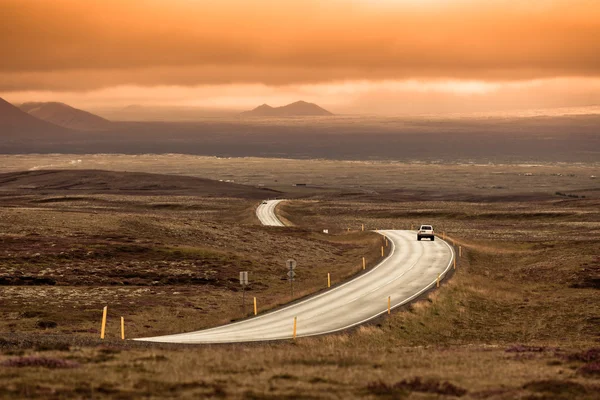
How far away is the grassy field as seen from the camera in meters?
24.1

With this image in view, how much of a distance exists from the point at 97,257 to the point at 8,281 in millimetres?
13228

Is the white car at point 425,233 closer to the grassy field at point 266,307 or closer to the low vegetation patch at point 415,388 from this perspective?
the grassy field at point 266,307

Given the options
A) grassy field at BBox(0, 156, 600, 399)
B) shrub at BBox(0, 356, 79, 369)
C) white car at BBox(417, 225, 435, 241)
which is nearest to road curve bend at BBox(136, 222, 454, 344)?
grassy field at BBox(0, 156, 600, 399)

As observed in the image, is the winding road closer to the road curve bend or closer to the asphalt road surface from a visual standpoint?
the road curve bend

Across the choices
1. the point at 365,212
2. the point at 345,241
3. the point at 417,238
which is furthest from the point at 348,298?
the point at 365,212

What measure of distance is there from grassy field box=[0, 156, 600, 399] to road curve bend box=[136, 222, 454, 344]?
6.57ft

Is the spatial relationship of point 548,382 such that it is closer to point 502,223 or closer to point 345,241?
point 345,241

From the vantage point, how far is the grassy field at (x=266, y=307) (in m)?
24.1

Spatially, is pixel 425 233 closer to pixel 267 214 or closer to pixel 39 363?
pixel 267 214

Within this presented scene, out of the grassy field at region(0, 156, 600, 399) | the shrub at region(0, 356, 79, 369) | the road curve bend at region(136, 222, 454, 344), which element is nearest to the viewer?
the grassy field at region(0, 156, 600, 399)

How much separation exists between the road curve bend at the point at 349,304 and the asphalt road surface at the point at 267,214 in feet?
164

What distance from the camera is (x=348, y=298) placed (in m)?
56.5

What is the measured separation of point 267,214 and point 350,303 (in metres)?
97.8

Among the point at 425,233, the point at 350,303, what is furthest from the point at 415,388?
the point at 425,233
